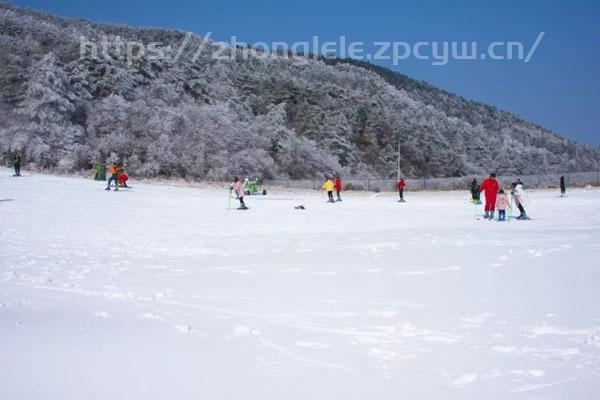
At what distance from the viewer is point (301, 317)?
622 cm

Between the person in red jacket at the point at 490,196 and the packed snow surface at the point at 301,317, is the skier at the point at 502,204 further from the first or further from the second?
the packed snow surface at the point at 301,317

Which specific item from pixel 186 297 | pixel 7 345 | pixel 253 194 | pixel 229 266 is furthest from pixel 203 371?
pixel 253 194

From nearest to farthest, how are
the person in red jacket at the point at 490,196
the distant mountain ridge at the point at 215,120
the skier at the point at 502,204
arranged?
the skier at the point at 502,204, the person in red jacket at the point at 490,196, the distant mountain ridge at the point at 215,120

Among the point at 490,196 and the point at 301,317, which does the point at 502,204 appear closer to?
the point at 490,196

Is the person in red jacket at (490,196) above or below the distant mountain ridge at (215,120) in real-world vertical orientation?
below

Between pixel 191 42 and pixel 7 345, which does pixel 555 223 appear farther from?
pixel 191 42

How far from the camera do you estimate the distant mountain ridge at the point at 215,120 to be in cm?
4562

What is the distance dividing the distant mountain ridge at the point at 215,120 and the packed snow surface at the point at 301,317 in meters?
34.7

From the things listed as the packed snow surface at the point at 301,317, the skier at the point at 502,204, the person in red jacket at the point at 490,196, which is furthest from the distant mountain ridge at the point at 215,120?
the packed snow surface at the point at 301,317

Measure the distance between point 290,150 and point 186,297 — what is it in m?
54.5

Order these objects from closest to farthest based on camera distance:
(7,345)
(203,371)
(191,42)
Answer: (203,371)
(7,345)
(191,42)

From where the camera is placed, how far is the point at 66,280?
8344 millimetres

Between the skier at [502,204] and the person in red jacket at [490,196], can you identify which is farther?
the person in red jacket at [490,196]

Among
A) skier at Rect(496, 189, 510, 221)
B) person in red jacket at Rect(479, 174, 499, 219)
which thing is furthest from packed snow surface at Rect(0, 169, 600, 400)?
person in red jacket at Rect(479, 174, 499, 219)
